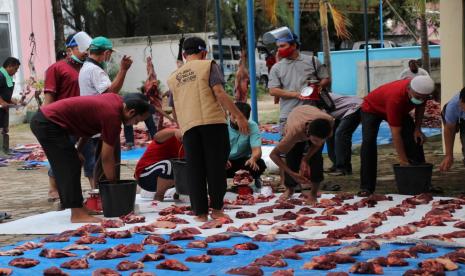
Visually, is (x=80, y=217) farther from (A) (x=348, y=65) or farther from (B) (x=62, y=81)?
(A) (x=348, y=65)

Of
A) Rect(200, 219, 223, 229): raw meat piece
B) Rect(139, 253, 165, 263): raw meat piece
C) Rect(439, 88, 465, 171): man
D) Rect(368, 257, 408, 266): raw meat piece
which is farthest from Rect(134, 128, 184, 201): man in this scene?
Rect(368, 257, 408, 266): raw meat piece

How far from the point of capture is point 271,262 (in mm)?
4957

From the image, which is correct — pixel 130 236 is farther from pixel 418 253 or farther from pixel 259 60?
pixel 259 60

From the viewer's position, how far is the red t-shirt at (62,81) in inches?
311

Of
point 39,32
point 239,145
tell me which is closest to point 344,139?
point 239,145

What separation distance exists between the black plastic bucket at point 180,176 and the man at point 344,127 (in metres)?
2.71

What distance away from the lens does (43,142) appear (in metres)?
6.80

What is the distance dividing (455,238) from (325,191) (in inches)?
124

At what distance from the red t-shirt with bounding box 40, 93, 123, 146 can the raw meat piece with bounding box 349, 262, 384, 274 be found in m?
2.81

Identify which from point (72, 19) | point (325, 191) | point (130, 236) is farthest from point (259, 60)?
point (130, 236)

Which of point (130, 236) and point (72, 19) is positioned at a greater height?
point (72, 19)

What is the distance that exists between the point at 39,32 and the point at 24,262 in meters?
18.2

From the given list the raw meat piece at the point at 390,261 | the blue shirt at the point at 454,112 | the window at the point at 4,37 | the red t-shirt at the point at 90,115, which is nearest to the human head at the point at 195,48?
the red t-shirt at the point at 90,115

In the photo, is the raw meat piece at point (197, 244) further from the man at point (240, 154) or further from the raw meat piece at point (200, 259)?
the man at point (240, 154)
